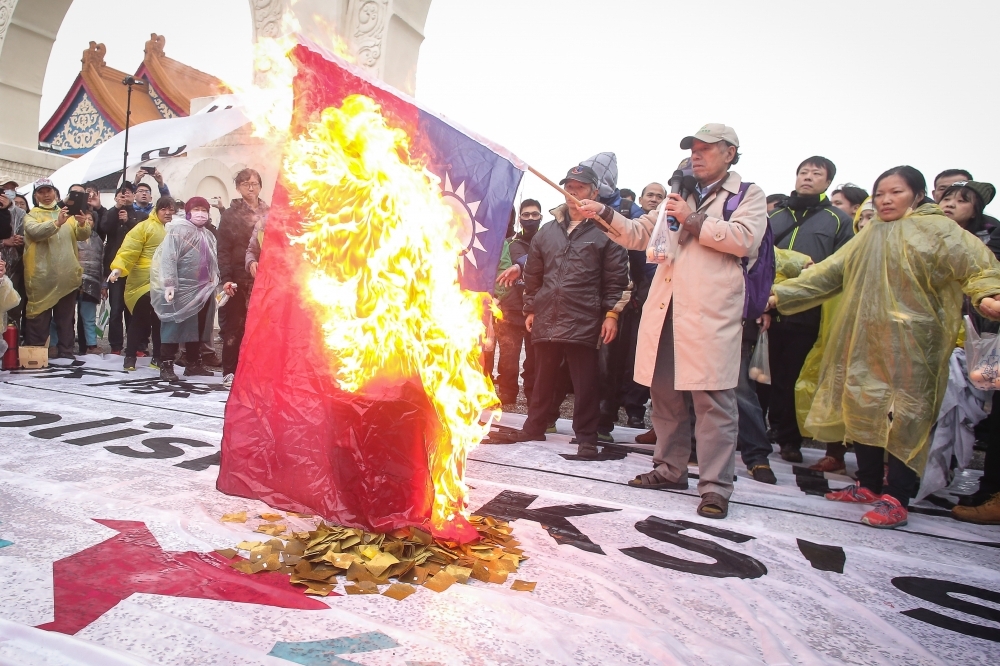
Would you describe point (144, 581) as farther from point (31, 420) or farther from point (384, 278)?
point (31, 420)

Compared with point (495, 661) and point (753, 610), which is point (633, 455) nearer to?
point (753, 610)

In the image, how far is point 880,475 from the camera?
12.1 ft

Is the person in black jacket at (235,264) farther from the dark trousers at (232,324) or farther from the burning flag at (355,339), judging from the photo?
the burning flag at (355,339)

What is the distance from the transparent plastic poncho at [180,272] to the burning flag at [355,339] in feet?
14.0

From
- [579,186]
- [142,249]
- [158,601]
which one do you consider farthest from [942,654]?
[142,249]

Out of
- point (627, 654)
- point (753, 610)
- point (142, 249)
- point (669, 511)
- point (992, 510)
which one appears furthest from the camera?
point (142, 249)

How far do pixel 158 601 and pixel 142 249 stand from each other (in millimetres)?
6020

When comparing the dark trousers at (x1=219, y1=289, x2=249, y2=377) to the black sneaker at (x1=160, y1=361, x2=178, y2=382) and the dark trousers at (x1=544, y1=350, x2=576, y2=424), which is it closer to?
the black sneaker at (x1=160, y1=361, x2=178, y2=382)

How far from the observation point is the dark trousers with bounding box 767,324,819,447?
4.73 m

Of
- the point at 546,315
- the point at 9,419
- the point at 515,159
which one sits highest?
the point at 515,159

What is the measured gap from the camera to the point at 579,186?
4168 millimetres

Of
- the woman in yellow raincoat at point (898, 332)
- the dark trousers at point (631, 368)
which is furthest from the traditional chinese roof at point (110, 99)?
the woman in yellow raincoat at point (898, 332)

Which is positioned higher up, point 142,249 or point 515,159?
point 515,159

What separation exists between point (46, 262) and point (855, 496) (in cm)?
742
